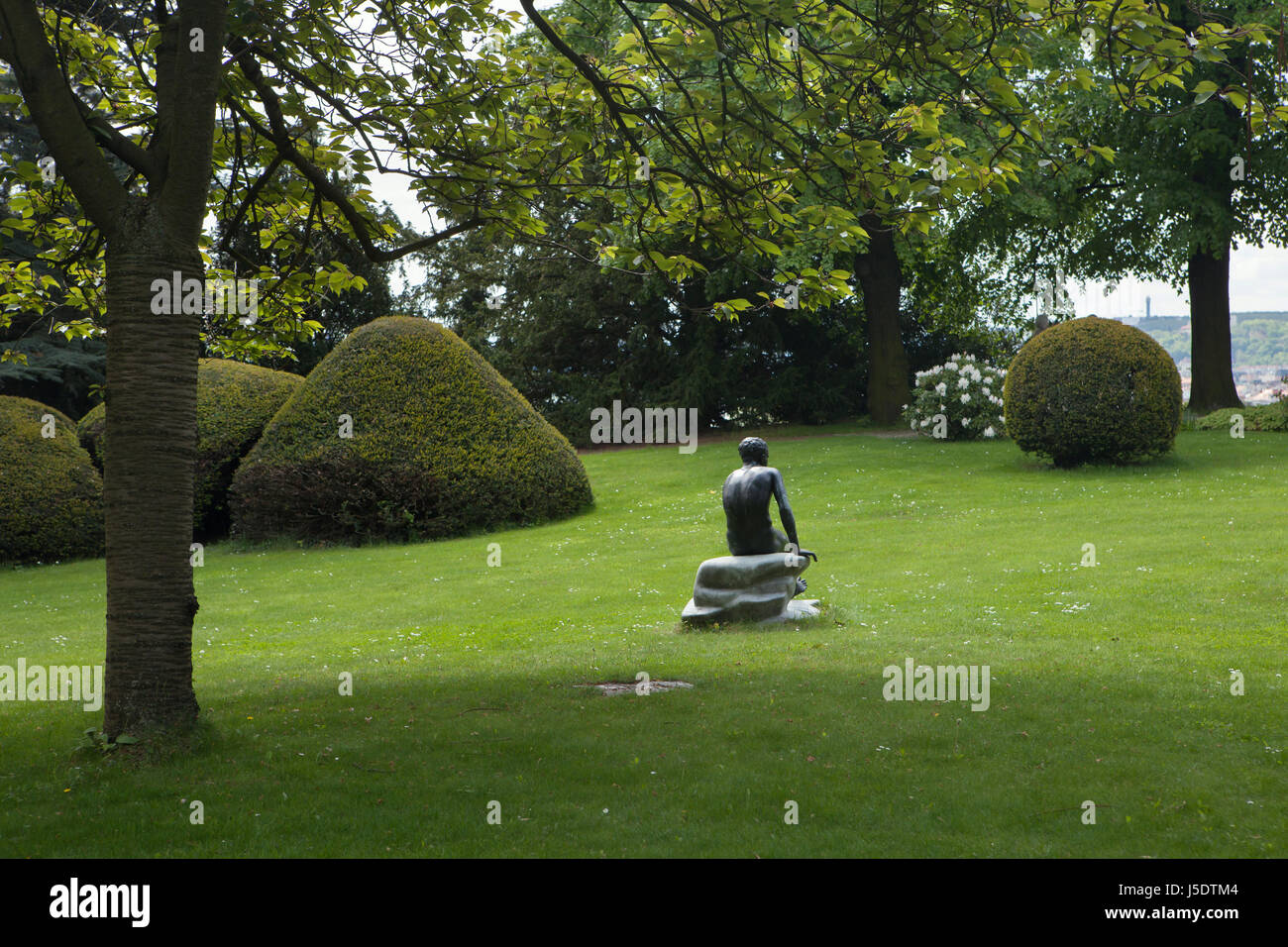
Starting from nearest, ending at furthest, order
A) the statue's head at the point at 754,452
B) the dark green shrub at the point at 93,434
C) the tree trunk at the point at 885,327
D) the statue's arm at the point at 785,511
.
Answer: the statue's arm at the point at 785,511, the statue's head at the point at 754,452, the dark green shrub at the point at 93,434, the tree trunk at the point at 885,327

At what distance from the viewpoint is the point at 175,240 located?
740 centimetres

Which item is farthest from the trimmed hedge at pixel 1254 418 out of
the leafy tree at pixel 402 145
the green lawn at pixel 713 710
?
the leafy tree at pixel 402 145

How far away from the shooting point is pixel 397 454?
20.5m

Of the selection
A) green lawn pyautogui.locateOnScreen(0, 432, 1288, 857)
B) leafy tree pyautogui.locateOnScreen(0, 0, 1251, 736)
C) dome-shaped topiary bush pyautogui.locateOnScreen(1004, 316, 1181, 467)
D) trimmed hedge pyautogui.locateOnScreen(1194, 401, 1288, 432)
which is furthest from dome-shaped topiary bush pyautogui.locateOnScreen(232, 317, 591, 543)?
trimmed hedge pyautogui.locateOnScreen(1194, 401, 1288, 432)

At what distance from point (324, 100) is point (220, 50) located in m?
1.92

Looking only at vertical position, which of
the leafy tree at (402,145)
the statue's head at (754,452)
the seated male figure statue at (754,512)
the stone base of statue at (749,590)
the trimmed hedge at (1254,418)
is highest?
the leafy tree at (402,145)

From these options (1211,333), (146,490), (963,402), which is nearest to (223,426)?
(146,490)

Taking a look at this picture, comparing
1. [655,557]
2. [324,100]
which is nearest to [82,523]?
[655,557]

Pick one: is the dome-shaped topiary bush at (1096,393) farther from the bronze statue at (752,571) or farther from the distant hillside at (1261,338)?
the distant hillside at (1261,338)

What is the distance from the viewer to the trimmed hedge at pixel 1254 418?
26.8m

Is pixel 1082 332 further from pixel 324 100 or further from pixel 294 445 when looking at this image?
pixel 324 100

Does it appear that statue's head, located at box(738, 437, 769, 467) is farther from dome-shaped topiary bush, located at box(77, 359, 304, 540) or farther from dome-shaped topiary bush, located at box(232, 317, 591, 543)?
dome-shaped topiary bush, located at box(77, 359, 304, 540)

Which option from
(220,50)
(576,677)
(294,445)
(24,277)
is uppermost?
(220,50)

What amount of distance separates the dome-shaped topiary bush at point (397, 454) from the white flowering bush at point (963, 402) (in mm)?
12233
